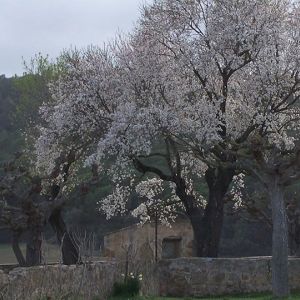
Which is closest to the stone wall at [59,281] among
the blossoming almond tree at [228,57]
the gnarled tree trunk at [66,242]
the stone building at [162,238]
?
the gnarled tree trunk at [66,242]

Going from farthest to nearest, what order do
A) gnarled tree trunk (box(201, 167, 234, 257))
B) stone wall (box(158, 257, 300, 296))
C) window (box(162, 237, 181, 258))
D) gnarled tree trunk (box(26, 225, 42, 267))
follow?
window (box(162, 237, 181, 258)) → gnarled tree trunk (box(201, 167, 234, 257)) → stone wall (box(158, 257, 300, 296)) → gnarled tree trunk (box(26, 225, 42, 267))

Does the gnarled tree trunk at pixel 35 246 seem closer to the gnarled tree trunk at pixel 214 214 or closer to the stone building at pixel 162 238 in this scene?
the gnarled tree trunk at pixel 214 214

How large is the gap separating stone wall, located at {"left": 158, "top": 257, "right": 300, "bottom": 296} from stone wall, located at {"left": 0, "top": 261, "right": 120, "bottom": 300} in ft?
10.2

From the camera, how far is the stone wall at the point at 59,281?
45.6 feet

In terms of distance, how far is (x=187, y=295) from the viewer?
2195cm

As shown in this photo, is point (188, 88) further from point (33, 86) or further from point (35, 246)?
point (33, 86)

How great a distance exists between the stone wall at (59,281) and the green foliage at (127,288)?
7.9 inches

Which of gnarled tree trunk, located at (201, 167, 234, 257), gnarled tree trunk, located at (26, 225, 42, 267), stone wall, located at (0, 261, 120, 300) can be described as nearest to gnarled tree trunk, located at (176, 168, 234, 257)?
gnarled tree trunk, located at (201, 167, 234, 257)

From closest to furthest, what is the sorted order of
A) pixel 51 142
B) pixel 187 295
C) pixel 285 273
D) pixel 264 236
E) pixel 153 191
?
pixel 285 273, pixel 187 295, pixel 51 142, pixel 153 191, pixel 264 236

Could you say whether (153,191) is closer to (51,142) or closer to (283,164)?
(51,142)

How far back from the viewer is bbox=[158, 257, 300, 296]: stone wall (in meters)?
22.0

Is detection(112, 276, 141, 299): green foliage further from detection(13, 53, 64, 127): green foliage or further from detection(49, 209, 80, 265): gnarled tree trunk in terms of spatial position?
detection(13, 53, 64, 127): green foliage

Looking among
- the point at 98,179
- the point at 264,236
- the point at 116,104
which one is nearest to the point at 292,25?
the point at 116,104

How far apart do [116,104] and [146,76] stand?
142 cm
